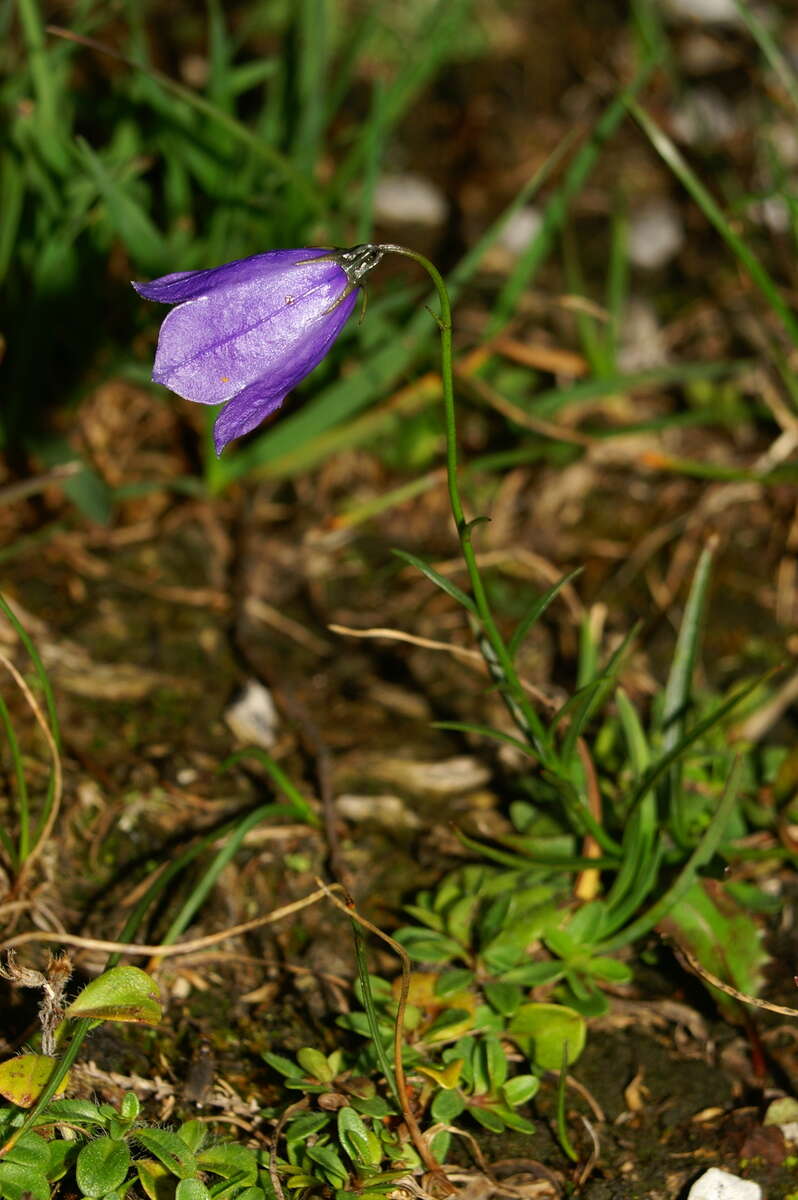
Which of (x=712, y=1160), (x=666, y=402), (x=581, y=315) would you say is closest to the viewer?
(x=712, y=1160)

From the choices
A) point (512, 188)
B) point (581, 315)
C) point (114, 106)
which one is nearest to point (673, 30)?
point (512, 188)

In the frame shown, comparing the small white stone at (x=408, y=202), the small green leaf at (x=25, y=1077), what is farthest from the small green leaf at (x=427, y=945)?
the small white stone at (x=408, y=202)

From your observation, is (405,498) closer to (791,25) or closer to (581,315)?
(581,315)

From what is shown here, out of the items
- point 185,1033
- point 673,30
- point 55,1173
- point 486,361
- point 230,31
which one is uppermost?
point 673,30

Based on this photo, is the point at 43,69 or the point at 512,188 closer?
the point at 43,69

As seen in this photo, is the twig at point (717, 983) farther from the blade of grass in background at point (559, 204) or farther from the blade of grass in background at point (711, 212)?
the blade of grass in background at point (559, 204)

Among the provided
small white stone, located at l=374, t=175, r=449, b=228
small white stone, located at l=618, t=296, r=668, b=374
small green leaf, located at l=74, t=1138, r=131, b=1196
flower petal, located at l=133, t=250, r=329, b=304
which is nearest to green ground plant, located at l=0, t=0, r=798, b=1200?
small green leaf, located at l=74, t=1138, r=131, b=1196

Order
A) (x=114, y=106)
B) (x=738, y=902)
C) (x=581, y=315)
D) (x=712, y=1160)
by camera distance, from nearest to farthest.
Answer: (x=712, y=1160), (x=738, y=902), (x=114, y=106), (x=581, y=315)

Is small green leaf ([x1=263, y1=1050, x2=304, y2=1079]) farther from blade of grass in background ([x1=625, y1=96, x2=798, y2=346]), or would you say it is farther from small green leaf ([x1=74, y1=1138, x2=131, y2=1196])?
blade of grass in background ([x1=625, y1=96, x2=798, y2=346])
